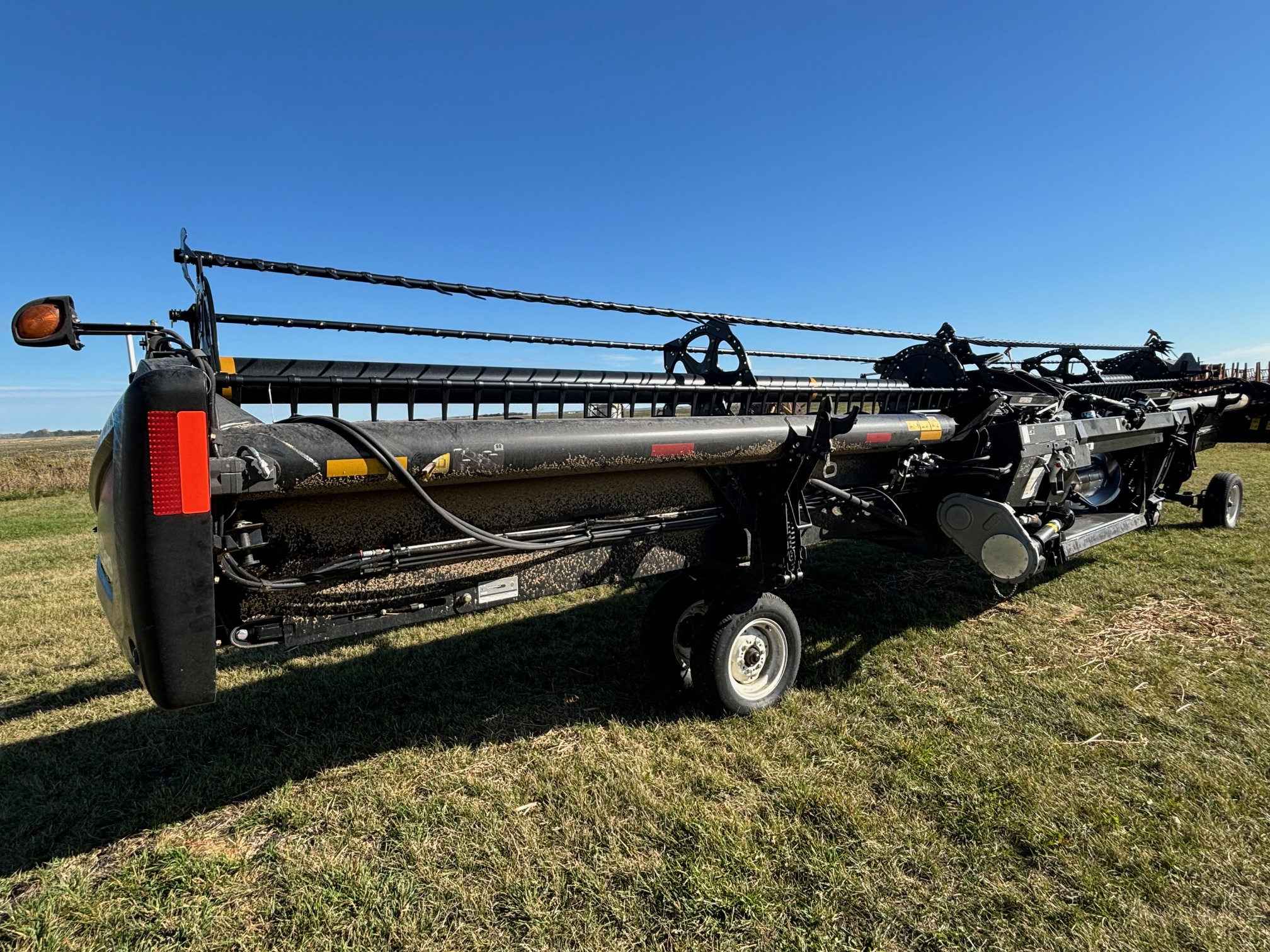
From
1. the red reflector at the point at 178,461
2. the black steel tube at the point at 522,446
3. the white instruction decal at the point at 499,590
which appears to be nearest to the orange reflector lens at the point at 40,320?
the red reflector at the point at 178,461

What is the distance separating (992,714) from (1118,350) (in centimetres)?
670

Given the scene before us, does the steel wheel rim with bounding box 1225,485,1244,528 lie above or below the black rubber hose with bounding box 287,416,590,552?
below

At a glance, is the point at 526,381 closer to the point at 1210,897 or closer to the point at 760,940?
the point at 760,940

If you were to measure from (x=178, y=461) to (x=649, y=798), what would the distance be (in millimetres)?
2148

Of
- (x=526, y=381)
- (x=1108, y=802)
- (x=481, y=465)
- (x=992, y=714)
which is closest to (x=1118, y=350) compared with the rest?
(x=992, y=714)

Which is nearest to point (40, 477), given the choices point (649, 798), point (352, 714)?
point (352, 714)

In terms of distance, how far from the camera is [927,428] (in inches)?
163

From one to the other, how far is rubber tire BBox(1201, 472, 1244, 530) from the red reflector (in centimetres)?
943

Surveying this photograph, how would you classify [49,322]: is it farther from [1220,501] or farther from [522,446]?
[1220,501]

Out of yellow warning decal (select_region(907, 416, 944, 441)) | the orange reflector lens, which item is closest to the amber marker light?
the orange reflector lens

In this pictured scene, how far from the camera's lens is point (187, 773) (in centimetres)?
304

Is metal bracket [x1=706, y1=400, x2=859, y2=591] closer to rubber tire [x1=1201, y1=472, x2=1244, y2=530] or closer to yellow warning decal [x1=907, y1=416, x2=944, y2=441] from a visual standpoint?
yellow warning decal [x1=907, y1=416, x2=944, y2=441]

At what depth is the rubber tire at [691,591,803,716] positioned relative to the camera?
3.35 m

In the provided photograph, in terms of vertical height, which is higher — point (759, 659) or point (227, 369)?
point (227, 369)
